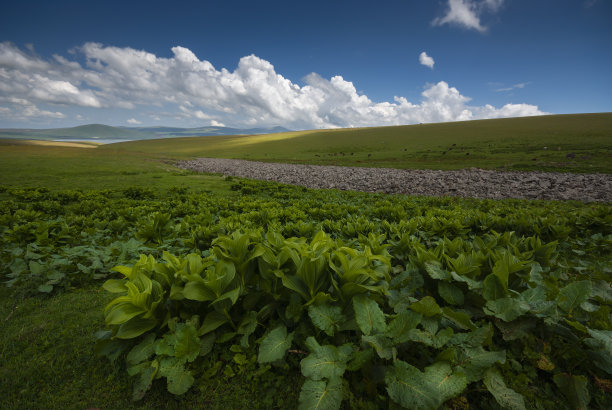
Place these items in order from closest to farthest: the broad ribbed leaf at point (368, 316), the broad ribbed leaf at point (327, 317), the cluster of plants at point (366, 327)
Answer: the cluster of plants at point (366, 327)
the broad ribbed leaf at point (368, 316)
the broad ribbed leaf at point (327, 317)

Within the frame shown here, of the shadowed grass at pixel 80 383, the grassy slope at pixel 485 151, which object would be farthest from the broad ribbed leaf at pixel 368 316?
the grassy slope at pixel 485 151

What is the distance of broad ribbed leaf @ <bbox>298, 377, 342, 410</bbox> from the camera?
2.07 m

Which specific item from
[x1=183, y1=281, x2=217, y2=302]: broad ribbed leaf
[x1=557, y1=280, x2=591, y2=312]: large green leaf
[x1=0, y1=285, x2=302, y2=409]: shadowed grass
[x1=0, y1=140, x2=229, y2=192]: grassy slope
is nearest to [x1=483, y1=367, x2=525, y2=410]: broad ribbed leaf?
[x1=557, y1=280, x2=591, y2=312]: large green leaf

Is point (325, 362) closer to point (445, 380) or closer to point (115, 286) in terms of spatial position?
point (445, 380)

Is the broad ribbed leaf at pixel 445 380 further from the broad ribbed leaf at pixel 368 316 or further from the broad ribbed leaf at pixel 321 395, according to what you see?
the broad ribbed leaf at pixel 321 395

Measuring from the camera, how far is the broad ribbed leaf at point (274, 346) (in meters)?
2.45

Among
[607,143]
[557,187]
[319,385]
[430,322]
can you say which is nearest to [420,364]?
[430,322]

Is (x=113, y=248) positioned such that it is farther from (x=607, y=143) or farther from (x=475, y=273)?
(x=607, y=143)

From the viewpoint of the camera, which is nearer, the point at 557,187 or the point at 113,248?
the point at 113,248

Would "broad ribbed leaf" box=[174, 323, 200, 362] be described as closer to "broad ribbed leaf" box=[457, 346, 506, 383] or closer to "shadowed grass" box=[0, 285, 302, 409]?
"shadowed grass" box=[0, 285, 302, 409]

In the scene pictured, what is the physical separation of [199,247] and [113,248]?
1.79m

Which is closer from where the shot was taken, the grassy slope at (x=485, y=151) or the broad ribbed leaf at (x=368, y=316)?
the broad ribbed leaf at (x=368, y=316)

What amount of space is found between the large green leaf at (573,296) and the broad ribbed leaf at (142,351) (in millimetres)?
4471

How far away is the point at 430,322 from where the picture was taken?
2596 millimetres
